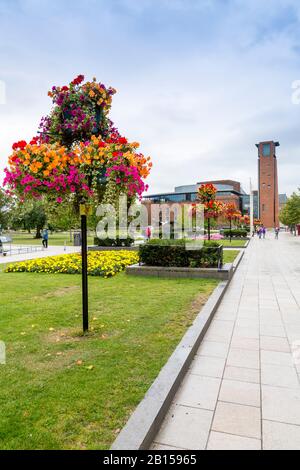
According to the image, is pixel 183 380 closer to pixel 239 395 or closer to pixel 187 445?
pixel 239 395

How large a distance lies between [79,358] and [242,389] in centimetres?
208

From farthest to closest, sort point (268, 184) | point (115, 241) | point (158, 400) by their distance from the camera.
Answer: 1. point (268, 184)
2. point (115, 241)
3. point (158, 400)

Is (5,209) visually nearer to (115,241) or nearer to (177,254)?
(115,241)

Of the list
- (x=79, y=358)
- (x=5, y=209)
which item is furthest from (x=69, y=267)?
(x=5, y=209)

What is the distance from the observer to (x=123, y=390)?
3.27m

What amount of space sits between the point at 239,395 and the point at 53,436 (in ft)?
6.50

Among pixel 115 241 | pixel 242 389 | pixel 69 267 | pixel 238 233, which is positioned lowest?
pixel 242 389

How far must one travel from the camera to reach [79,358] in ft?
13.4

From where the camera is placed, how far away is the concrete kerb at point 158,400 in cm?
250

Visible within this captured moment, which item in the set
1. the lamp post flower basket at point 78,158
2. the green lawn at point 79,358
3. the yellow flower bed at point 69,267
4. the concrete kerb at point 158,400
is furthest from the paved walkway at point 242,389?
the yellow flower bed at point 69,267

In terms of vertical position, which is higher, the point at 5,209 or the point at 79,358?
the point at 5,209

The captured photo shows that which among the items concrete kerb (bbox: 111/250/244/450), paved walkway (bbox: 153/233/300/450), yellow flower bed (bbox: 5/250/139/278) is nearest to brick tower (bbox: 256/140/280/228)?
yellow flower bed (bbox: 5/250/139/278)
